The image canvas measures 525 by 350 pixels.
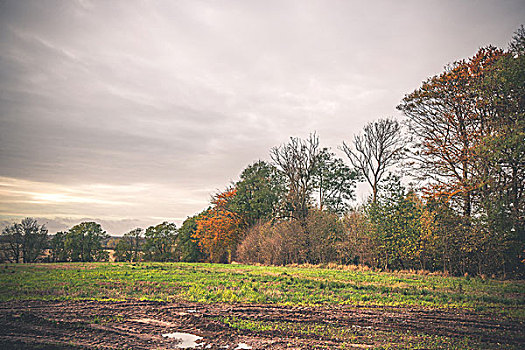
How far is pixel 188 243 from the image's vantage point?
40.6m

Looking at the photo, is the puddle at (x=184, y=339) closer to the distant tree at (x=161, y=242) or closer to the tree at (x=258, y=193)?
the tree at (x=258, y=193)

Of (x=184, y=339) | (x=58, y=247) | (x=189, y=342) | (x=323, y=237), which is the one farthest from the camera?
(x=58, y=247)

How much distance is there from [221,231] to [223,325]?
28867 mm

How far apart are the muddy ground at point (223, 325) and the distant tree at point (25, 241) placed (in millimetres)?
16366

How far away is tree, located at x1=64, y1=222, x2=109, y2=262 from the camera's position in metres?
35.5

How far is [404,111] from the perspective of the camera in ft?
63.7

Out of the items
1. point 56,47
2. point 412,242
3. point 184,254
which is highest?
point 56,47

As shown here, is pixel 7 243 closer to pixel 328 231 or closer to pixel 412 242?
pixel 328 231

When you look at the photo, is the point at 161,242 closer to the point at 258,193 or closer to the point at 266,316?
the point at 258,193

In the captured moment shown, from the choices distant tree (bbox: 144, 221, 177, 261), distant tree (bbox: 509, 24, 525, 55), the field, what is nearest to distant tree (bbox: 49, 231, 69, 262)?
distant tree (bbox: 144, 221, 177, 261)

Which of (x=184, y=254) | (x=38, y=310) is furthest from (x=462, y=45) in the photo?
(x=184, y=254)

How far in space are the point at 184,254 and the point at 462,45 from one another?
3567 cm

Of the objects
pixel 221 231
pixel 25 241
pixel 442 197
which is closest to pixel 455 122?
pixel 442 197

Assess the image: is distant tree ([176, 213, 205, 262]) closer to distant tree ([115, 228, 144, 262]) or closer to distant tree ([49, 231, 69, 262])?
distant tree ([115, 228, 144, 262])
